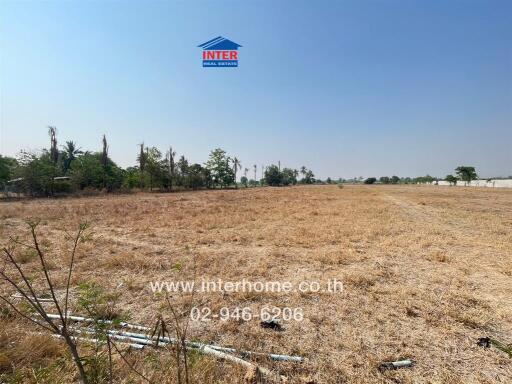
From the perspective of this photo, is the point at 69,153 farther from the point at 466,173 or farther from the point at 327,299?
the point at 466,173

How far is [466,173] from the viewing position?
2478 inches

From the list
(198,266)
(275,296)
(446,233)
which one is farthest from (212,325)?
(446,233)

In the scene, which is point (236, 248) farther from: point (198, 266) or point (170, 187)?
point (170, 187)

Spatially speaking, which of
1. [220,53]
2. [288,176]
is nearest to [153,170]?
[220,53]

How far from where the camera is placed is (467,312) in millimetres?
3064

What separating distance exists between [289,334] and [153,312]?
182cm

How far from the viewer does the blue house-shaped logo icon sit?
822cm

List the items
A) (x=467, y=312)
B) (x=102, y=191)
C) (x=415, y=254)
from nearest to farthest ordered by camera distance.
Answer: (x=467, y=312)
(x=415, y=254)
(x=102, y=191)

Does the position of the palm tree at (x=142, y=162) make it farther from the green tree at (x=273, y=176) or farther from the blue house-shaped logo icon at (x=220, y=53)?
the green tree at (x=273, y=176)

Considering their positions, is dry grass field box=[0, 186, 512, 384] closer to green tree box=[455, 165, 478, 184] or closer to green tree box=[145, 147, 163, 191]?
green tree box=[145, 147, 163, 191]

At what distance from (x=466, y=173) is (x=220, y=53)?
264 ft

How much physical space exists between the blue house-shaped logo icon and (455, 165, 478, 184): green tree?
7868cm

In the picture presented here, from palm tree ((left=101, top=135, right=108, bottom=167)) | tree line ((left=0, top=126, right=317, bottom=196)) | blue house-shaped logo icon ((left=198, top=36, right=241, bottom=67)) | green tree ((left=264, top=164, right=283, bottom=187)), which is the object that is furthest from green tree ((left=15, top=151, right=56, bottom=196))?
green tree ((left=264, top=164, right=283, bottom=187))

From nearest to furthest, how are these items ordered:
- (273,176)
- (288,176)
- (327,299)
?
(327,299)
(273,176)
(288,176)
